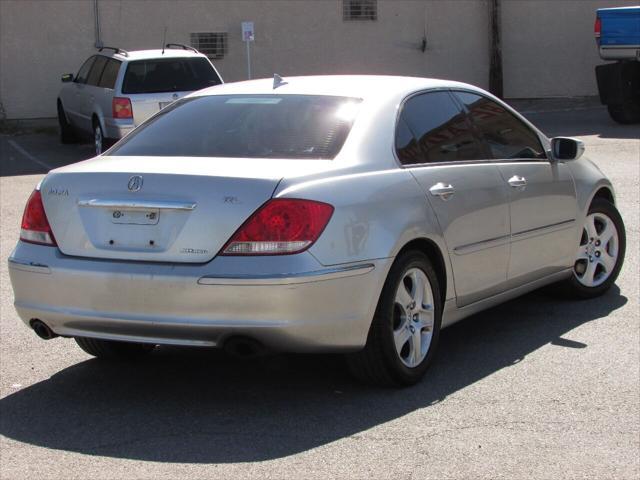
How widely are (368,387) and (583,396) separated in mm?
1071

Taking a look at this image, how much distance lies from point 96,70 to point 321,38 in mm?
6776

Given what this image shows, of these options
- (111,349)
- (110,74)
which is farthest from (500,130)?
(110,74)

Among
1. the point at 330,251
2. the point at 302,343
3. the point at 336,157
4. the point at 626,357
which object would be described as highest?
the point at 336,157

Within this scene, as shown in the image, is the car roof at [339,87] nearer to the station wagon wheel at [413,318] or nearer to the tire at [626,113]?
the station wagon wheel at [413,318]

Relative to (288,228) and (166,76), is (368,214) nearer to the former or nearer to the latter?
(288,228)

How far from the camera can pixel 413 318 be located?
593cm

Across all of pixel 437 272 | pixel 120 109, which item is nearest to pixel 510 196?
pixel 437 272

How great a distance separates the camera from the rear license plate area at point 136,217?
17.6 feet

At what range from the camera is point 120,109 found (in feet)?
52.0

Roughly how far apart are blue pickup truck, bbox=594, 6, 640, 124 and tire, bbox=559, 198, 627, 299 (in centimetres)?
1197

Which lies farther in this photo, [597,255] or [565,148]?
[597,255]

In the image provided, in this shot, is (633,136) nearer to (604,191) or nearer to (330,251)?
(604,191)

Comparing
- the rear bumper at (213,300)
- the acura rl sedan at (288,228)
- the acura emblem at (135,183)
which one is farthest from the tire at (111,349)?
the acura emblem at (135,183)

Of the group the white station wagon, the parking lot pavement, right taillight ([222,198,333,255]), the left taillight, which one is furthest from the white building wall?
right taillight ([222,198,333,255])
